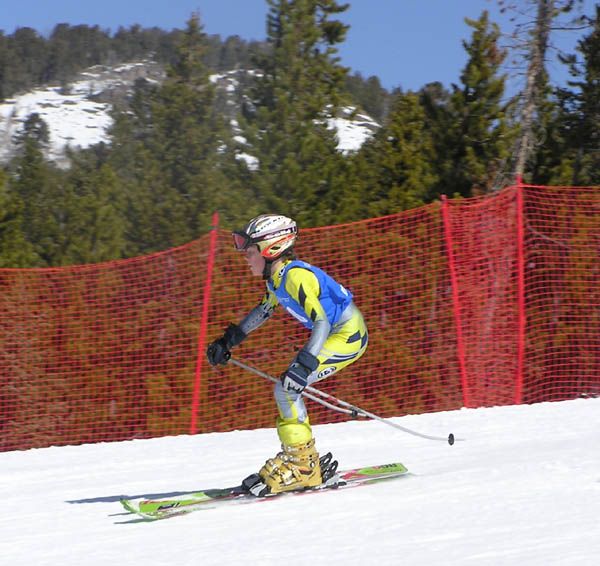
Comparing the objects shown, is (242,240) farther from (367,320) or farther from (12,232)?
(12,232)

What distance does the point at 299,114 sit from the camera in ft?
105

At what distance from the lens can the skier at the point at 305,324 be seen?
17.4 feet

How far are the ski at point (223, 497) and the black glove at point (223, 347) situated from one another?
2.54ft

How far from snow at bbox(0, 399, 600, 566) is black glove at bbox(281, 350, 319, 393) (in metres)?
0.67

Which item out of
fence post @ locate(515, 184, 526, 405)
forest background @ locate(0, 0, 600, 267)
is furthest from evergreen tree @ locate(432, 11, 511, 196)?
fence post @ locate(515, 184, 526, 405)

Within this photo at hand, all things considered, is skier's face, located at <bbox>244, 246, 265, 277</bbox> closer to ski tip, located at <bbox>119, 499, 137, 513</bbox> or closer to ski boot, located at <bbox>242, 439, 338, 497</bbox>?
ski boot, located at <bbox>242, 439, 338, 497</bbox>

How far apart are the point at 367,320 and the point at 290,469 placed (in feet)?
22.0

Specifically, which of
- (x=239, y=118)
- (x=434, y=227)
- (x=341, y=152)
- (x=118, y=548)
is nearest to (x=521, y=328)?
(x=434, y=227)

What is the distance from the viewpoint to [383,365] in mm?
12125

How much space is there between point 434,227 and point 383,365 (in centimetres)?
193

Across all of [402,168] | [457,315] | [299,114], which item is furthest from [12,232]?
[457,315]

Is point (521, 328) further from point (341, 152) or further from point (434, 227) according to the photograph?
point (341, 152)

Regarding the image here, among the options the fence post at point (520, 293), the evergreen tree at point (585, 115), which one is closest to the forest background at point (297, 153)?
the evergreen tree at point (585, 115)

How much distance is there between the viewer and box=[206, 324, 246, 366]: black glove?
578 centimetres
